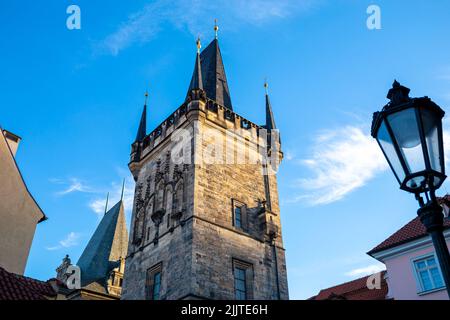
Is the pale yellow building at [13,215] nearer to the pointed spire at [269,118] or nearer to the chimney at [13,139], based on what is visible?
the chimney at [13,139]

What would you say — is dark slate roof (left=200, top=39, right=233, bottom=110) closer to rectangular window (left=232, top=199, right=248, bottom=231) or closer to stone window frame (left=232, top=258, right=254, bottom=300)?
rectangular window (left=232, top=199, right=248, bottom=231)

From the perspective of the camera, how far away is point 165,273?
1548cm

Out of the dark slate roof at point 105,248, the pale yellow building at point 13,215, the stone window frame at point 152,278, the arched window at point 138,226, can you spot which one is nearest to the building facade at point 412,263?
the stone window frame at point 152,278

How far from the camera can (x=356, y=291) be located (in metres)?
18.4

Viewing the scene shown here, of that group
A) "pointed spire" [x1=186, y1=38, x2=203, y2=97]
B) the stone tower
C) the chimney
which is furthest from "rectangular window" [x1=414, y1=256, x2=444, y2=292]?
the chimney

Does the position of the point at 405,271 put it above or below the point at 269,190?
below

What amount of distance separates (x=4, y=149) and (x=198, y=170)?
22.5ft

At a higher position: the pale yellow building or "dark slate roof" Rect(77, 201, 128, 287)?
"dark slate roof" Rect(77, 201, 128, 287)

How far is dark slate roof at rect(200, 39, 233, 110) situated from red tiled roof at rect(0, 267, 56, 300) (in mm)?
13882

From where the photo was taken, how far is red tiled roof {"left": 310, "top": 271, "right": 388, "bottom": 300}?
53.9ft

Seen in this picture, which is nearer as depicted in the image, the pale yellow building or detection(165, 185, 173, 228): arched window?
the pale yellow building

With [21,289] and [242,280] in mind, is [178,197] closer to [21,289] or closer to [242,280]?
[242,280]
